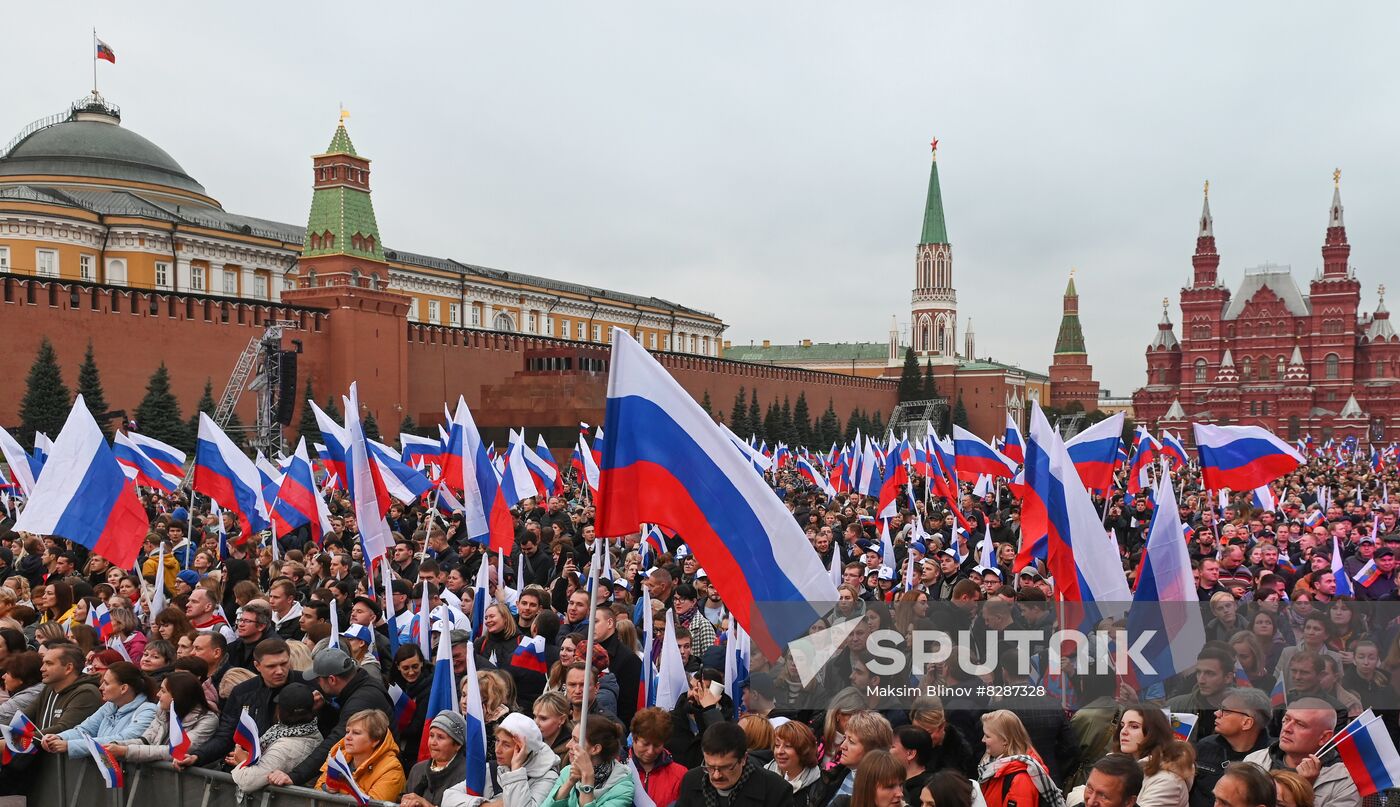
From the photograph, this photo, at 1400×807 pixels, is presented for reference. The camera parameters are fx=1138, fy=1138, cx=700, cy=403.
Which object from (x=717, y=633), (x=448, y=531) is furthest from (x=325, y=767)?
(x=448, y=531)

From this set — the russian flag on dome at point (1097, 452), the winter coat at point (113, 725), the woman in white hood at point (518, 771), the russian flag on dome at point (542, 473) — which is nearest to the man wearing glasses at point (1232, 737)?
the woman in white hood at point (518, 771)

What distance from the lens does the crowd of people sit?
13.4ft

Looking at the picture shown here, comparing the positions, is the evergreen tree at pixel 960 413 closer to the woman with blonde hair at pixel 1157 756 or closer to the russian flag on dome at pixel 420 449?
the russian flag on dome at pixel 420 449

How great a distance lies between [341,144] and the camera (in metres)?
43.0

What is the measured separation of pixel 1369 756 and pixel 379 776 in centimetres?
365

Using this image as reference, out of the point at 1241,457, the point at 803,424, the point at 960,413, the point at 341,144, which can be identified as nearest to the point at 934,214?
the point at 960,413

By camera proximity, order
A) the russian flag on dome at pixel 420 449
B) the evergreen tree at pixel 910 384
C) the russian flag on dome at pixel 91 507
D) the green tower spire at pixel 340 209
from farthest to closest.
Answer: the evergreen tree at pixel 910 384, the green tower spire at pixel 340 209, the russian flag on dome at pixel 420 449, the russian flag on dome at pixel 91 507

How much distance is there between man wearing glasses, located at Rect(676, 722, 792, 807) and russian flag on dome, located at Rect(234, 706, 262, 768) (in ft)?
5.98

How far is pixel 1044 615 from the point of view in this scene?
6707 mm

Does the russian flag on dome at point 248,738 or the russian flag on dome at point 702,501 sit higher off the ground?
the russian flag on dome at point 702,501

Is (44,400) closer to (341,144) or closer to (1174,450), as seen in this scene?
(341,144)

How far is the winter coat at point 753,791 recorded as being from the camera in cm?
404

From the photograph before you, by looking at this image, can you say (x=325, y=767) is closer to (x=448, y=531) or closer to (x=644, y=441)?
(x=644, y=441)

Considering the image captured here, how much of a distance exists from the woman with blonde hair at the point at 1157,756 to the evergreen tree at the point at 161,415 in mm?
32498
